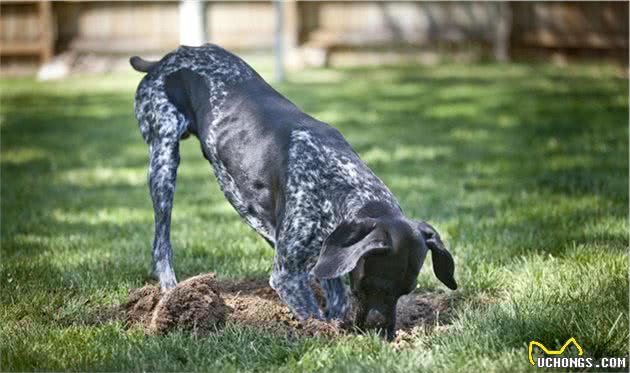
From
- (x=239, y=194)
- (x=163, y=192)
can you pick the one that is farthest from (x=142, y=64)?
(x=239, y=194)

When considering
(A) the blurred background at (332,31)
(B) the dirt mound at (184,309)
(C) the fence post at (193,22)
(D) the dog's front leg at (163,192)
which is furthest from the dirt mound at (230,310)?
(A) the blurred background at (332,31)

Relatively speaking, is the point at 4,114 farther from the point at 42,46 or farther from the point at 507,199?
the point at 507,199

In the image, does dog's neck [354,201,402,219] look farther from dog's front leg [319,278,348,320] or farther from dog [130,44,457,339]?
dog's front leg [319,278,348,320]

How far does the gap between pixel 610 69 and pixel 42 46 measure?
10.4m

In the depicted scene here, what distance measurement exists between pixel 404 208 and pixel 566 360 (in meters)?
3.50

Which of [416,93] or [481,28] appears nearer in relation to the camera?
[416,93]

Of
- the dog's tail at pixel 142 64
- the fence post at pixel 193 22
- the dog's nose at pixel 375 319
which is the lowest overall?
the dog's nose at pixel 375 319

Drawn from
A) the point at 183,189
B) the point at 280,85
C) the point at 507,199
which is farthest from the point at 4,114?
the point at 507,199

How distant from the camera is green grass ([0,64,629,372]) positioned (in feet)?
12.6

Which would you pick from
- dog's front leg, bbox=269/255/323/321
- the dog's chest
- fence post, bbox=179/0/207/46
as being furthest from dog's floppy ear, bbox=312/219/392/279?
fence post, bbox=179/0/207/46

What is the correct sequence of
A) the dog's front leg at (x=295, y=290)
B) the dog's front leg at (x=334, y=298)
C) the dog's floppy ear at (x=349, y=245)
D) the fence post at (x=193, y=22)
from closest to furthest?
the dog's floppy ear at (x=349, y=245), the dog's front leg at (x=295, y=290), the dog's front leg at (x=334, y=298), the fence post at (x=193, y=22)

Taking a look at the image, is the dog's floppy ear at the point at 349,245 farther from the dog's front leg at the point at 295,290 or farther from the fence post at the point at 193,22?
the fence post at the point at 193,22

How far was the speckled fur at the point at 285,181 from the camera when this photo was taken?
4281 millimetres

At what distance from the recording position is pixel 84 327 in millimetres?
4262
